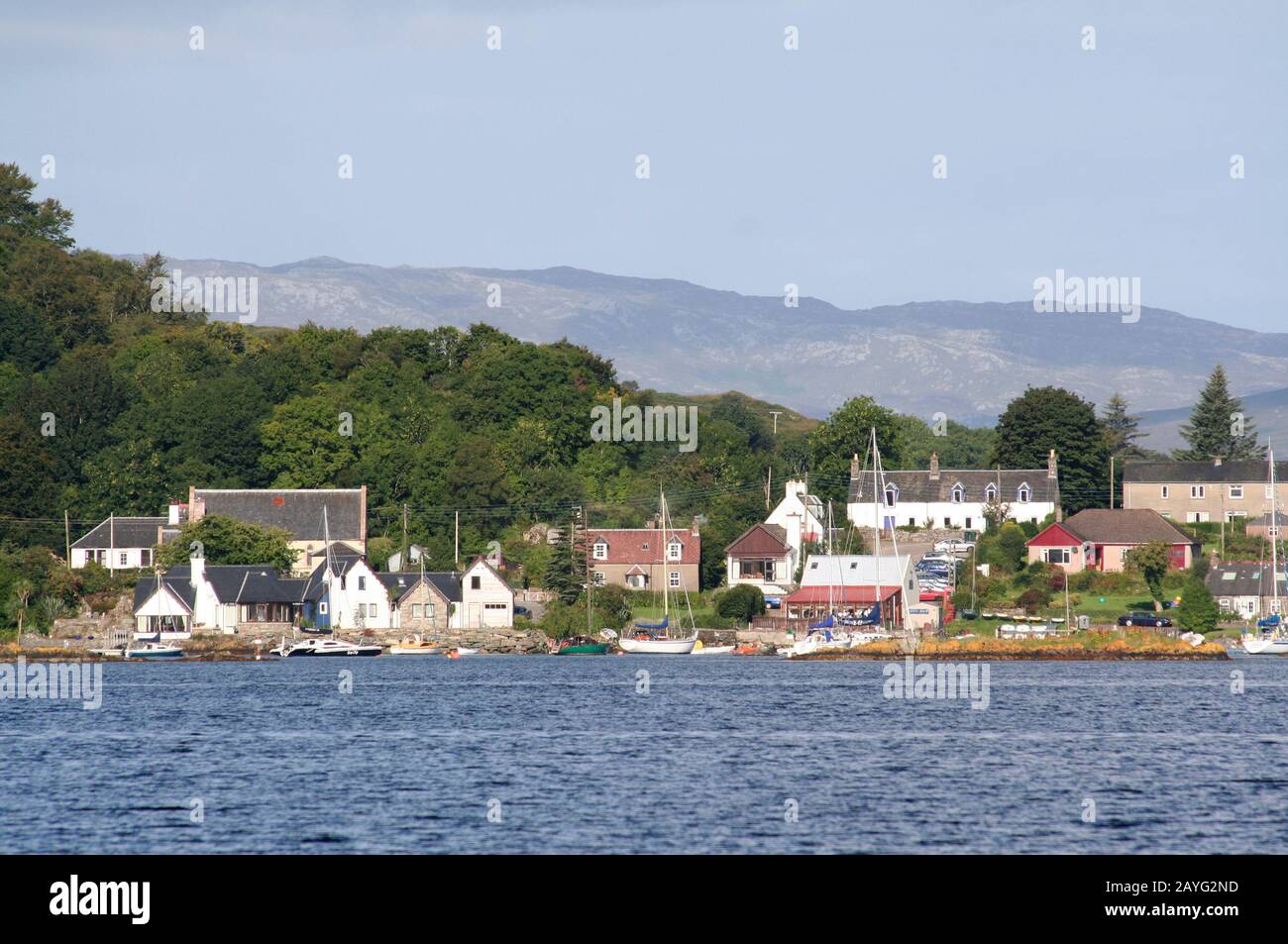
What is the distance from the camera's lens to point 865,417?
4712 inches

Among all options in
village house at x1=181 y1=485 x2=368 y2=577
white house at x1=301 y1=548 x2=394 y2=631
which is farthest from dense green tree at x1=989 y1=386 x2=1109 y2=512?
white house at x1=301 y1=548 x2=394 y2=631

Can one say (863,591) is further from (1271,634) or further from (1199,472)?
(1199,472)

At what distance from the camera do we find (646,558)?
100562 millimetres

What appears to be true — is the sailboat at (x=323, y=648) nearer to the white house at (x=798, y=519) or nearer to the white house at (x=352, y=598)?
the white house at (x=352, y=598)

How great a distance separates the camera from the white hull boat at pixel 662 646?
8631cm

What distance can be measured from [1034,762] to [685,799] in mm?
11206

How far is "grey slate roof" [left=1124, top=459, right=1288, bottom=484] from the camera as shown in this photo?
11638 cm

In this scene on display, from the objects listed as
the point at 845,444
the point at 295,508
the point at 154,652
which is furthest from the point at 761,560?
the point at 154,652

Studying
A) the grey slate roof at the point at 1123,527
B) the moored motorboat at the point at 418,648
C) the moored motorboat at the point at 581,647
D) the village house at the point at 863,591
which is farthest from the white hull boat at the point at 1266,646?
the moored motorboat at the point at 418,648

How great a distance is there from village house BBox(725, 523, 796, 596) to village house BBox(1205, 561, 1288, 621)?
23.8 meters

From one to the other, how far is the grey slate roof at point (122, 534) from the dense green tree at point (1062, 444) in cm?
5565

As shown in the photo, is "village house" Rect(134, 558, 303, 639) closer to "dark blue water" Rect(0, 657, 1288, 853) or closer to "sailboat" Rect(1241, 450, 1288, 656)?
"dark blue water" Rect(0, 657, 1288, 853)

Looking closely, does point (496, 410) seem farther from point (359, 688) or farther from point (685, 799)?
point (685, 799)
